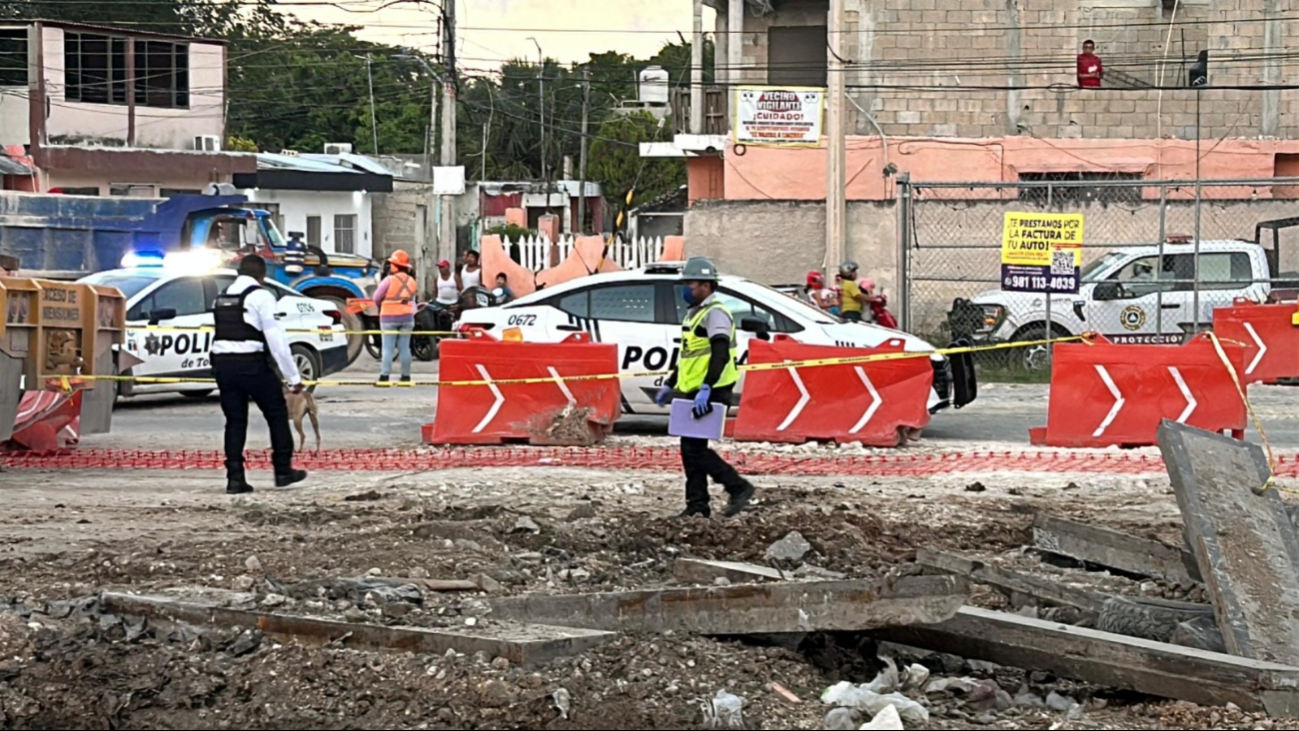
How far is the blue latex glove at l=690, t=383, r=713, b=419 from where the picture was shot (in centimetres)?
1055

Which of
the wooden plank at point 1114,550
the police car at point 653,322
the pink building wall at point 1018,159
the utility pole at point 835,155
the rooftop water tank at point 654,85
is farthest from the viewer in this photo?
the rooftop water tank at point 654,85

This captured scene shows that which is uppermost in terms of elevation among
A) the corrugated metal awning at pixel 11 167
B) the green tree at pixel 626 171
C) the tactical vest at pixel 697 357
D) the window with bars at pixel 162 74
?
the window with bars at pixel 162 74

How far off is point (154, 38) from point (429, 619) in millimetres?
38894

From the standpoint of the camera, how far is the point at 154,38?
43188 mm

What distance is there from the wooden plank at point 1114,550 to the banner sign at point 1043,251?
10.6m

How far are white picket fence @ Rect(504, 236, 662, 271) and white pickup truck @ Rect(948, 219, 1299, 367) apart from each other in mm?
16745

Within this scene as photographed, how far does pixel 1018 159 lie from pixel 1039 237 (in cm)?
1431

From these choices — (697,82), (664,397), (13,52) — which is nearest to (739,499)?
(664,397)

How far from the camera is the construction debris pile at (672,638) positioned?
6.38 meters

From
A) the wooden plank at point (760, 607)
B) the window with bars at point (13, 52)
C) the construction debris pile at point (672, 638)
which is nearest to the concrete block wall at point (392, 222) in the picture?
the window with bars at point (13, 52)

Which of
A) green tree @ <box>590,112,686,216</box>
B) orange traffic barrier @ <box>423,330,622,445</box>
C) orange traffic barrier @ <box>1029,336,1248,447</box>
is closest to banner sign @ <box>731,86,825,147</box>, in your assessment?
orange traffic barrier @ <box>423,330,622,445</box>

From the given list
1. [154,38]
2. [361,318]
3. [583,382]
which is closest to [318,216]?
[154,38]

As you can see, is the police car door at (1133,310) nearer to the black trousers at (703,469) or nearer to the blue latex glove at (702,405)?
the black trousers at (703,469)

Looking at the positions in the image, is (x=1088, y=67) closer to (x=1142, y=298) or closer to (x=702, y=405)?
(x=1142, y=298)
